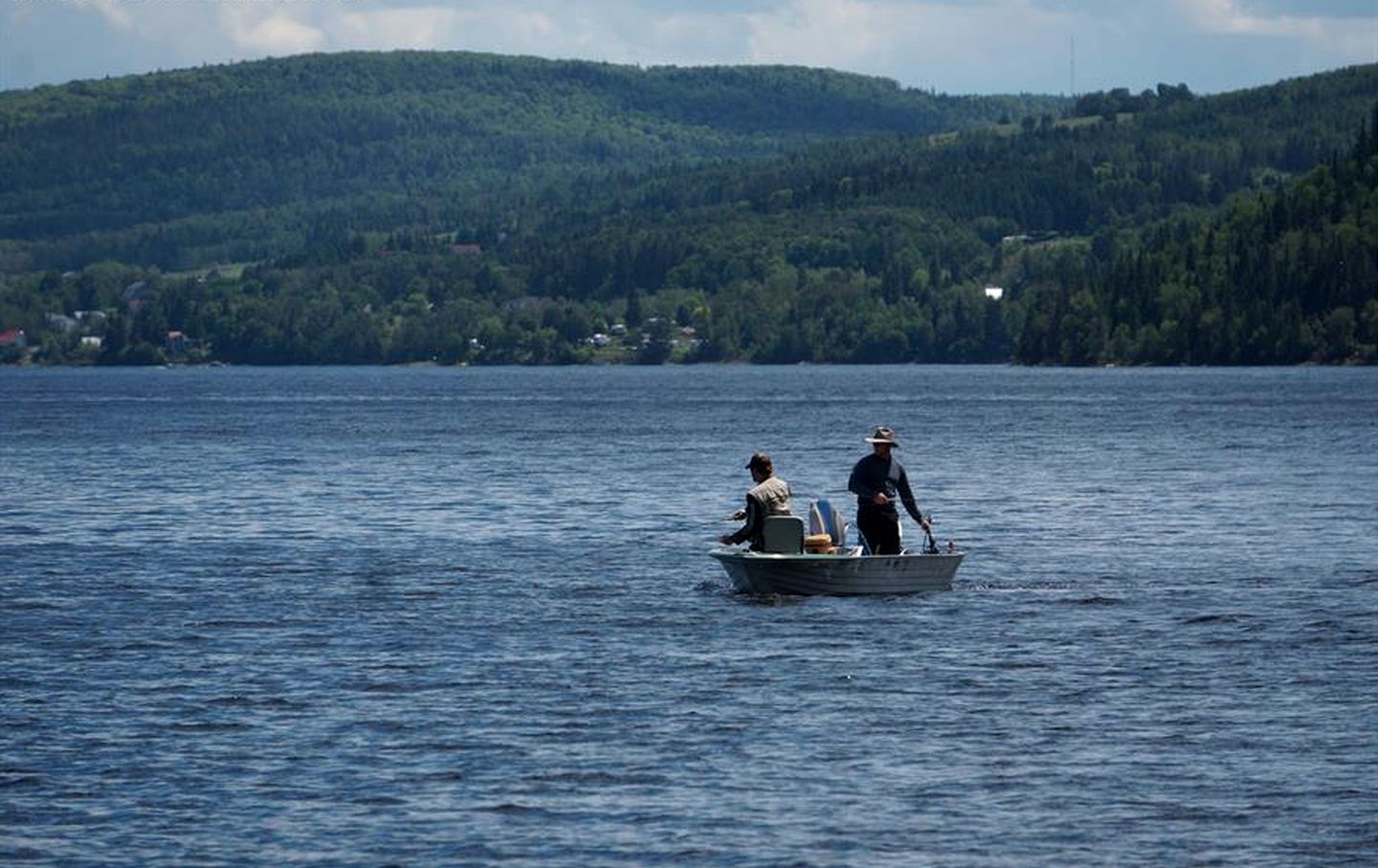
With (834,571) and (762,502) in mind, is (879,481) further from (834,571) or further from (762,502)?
(762,502)

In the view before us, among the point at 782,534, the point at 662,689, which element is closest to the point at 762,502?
the point at 782,534

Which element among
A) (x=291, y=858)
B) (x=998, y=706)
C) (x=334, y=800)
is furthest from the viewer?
(x=998, y=706)

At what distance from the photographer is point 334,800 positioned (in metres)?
28.6

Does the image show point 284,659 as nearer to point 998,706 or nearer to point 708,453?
point 998,706

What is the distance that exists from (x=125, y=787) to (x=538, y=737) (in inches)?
216

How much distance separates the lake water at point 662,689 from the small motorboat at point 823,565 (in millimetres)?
494

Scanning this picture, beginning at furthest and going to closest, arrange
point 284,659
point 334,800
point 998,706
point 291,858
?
point 284,659 < point 998,706 < point 334,800 < point 291,858

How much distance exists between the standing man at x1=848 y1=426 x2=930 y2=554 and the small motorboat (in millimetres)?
540

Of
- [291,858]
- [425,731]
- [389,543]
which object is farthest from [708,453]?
[291,858]

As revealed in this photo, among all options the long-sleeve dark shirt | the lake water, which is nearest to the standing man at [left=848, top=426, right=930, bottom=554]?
the long-sleeve dark shirt

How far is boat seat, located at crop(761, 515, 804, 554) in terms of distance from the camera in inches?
1821

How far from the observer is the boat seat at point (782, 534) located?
46.2 m

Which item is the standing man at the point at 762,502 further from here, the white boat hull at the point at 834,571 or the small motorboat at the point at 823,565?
the white boat hull at the point at 834,571

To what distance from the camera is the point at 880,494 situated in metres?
46.4
